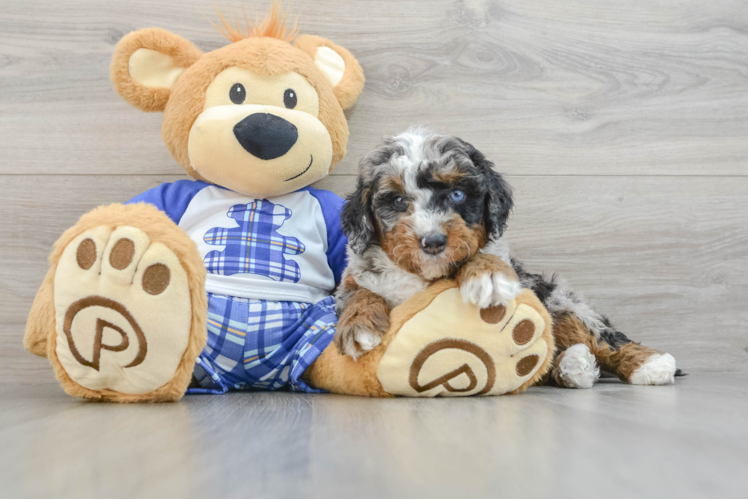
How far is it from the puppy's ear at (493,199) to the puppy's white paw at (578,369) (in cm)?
49

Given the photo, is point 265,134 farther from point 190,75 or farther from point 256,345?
point 256,345

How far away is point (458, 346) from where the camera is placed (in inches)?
54.3

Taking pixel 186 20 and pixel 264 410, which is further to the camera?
pixel 186 20

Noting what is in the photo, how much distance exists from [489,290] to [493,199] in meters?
0.28

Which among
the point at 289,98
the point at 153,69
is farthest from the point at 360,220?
the point at 153,69

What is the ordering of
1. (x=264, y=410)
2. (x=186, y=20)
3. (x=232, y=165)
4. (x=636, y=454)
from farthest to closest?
(x=186, y=20) → (x=232, y=165) → (x=264, y=410) → (x=636, y=454)

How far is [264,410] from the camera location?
127cm

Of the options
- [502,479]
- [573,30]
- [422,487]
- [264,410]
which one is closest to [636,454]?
[502,479]

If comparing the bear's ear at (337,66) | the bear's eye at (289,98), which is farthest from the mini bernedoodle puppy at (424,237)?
the bear's ear at (337,66)

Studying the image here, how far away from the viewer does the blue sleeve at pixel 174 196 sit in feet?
6.16

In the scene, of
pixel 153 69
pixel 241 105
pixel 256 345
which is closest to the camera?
pixel 256 345

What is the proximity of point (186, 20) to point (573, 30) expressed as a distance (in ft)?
5.20

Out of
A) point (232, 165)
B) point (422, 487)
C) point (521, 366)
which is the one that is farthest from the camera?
point (232, 165)

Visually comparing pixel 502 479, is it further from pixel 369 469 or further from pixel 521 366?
pixel 521 366
